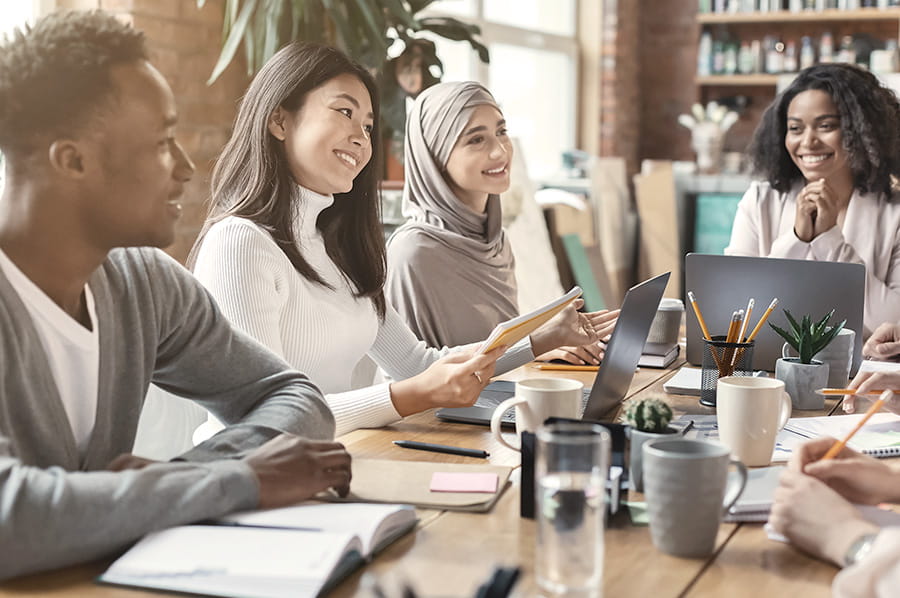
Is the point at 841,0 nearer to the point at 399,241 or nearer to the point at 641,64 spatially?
the point at 641,64

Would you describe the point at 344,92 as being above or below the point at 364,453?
above

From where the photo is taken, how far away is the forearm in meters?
0.94

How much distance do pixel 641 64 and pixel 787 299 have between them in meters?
4.92

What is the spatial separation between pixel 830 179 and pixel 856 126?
6.5 inches

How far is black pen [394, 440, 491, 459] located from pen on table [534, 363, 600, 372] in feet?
2.14

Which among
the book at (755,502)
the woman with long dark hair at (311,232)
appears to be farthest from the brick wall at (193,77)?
the book at (755,502)

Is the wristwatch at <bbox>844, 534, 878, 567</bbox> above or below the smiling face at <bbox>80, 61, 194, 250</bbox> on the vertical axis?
below

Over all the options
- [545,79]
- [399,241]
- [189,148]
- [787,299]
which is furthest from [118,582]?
[545,79]

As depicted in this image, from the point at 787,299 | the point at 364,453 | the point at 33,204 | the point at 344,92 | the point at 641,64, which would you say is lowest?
the point at 364,453

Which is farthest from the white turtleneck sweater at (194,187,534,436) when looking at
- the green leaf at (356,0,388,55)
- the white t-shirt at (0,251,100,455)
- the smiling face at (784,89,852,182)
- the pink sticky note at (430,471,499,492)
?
the smiling face at (784,89,852,182)

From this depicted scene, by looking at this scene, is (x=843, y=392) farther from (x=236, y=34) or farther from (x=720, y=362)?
(x=236, y=34)

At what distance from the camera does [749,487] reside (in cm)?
120

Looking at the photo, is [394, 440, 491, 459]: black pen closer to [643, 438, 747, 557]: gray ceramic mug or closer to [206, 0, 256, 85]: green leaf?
[643, 438, 747, 557]: gray ceramic mug

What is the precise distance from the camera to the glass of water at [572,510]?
92cm
